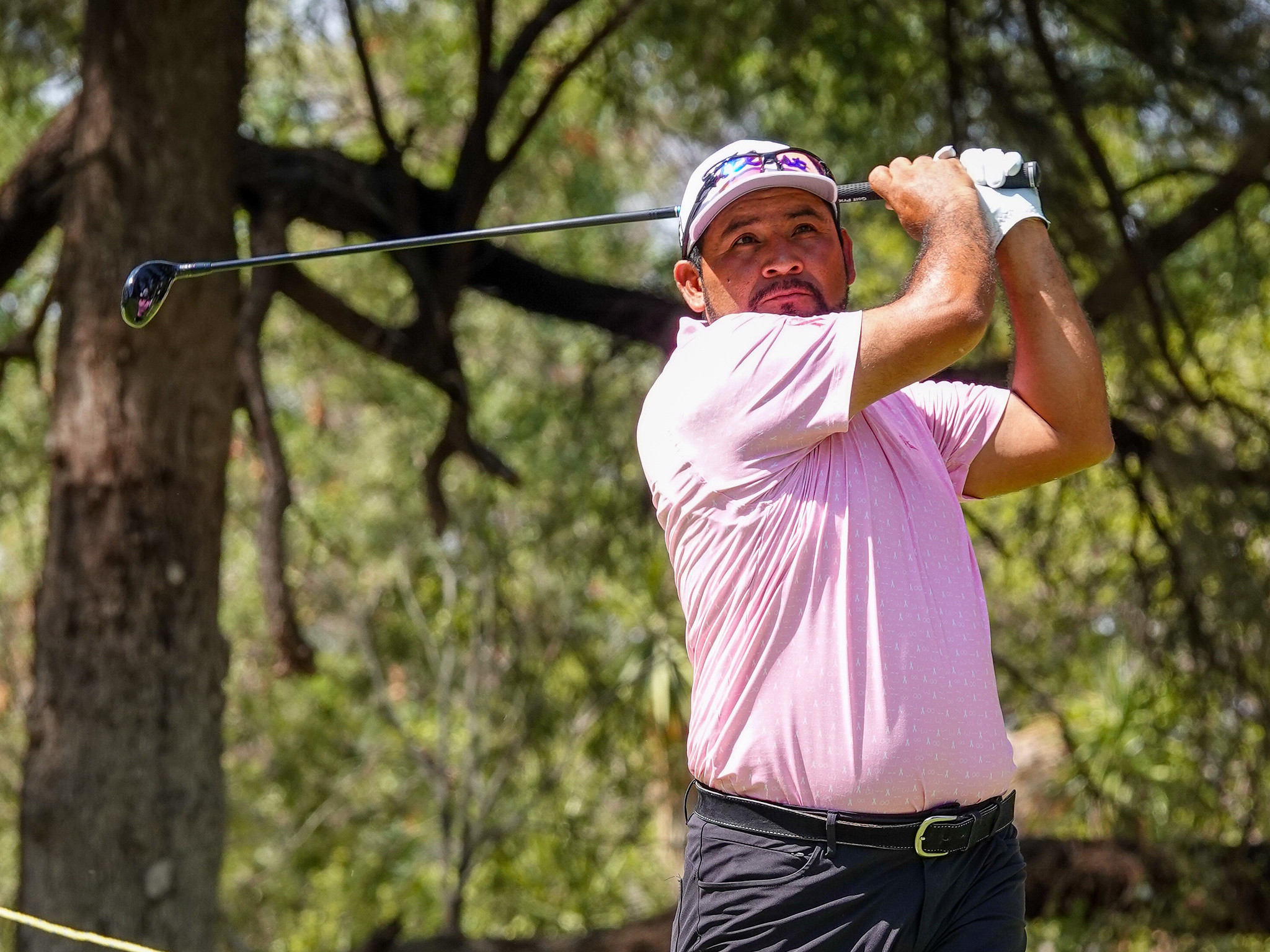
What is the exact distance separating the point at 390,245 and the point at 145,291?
2.01 ft

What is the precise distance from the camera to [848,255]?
2.54 m

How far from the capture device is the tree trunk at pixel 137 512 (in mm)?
4297

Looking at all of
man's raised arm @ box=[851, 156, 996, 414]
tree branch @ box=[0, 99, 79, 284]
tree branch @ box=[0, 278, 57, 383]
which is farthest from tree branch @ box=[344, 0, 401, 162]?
man's raised arm @ box=[851, 156, 996, 414]

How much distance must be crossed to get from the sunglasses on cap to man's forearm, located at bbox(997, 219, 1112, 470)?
0.97ft

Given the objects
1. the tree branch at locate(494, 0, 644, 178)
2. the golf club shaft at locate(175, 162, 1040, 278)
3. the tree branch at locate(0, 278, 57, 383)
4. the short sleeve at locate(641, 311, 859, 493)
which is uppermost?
the tree branch at locate(494, 0, 644, 178)

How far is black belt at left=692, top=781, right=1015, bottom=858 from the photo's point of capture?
1.94 m

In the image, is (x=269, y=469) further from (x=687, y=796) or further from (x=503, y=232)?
(x=687, y=796)

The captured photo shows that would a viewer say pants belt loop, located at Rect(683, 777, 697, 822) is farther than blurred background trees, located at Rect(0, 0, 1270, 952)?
No

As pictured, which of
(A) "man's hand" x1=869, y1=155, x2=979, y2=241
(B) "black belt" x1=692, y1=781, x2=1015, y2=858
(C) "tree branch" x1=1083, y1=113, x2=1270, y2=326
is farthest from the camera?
(C) "tree branch" x1=1083, y1=113, x2=1270, y2=326

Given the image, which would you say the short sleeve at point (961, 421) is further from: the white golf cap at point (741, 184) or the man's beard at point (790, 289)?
the white golf cap at point (741, 184)

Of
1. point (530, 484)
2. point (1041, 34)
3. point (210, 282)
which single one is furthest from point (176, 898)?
point (530, 484)

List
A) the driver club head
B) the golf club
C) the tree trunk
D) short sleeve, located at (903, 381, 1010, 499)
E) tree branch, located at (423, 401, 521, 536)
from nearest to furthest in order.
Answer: short sleeve, located at (903, 381, 1010, 499) → the golf club → the driver club head → the tree trunk → tree branch, located at (423, 401, 521, 536)

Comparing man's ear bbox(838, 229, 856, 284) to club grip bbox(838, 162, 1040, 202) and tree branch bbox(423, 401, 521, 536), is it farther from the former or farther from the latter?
tree branch bbox(423, 401, 521, 536)

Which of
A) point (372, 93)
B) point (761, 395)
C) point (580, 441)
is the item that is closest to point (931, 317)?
point (761, 395)
